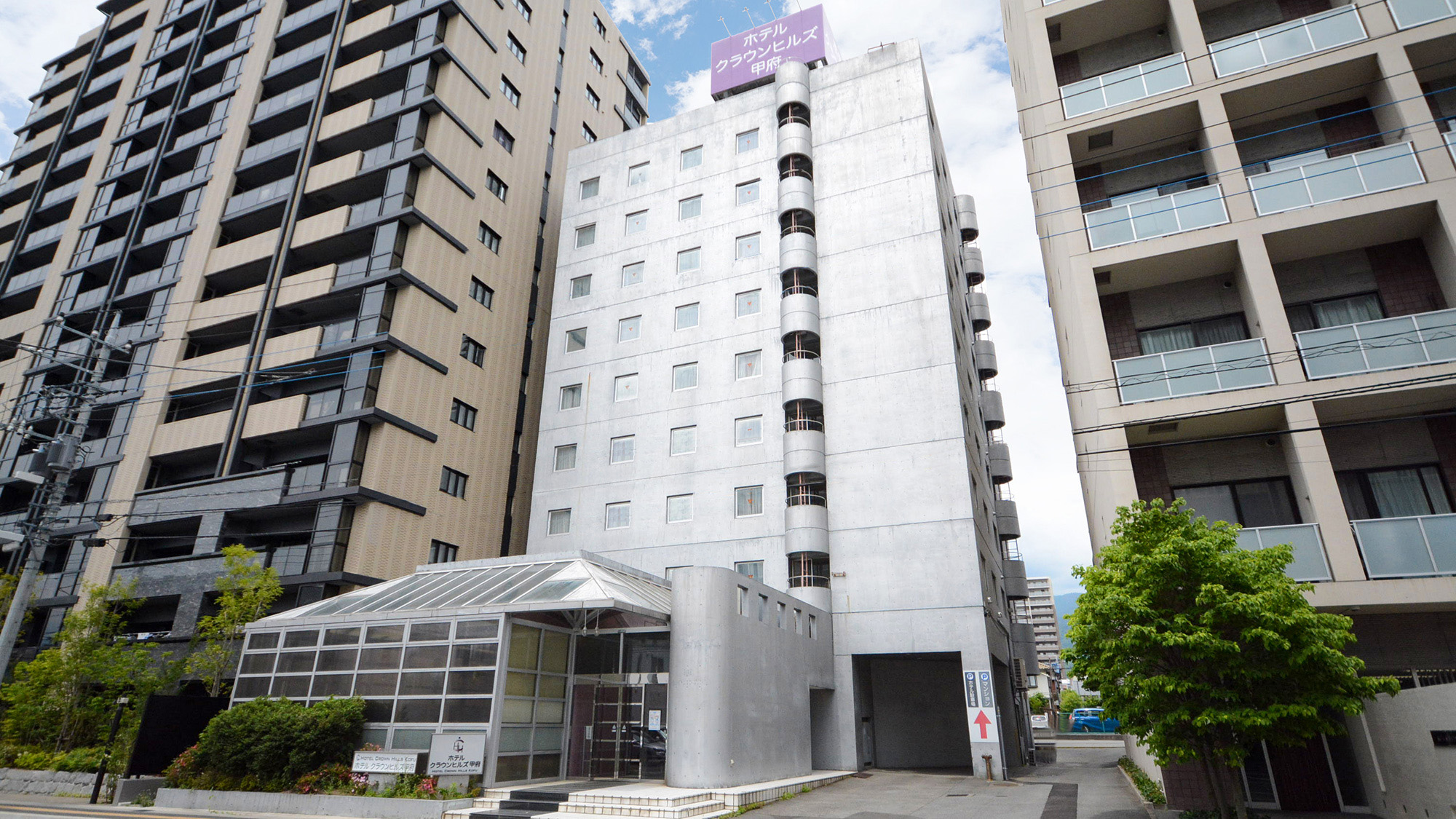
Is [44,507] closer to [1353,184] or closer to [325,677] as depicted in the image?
[325,677]

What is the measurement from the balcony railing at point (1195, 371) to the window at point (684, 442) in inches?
768

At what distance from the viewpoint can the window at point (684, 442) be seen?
1363 inches

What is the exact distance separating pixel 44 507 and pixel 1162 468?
30574 millimetres

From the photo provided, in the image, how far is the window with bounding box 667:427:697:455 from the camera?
34625mm

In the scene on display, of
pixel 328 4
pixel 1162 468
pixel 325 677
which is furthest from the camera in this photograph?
pixel 328 4

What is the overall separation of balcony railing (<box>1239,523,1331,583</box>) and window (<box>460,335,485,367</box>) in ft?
110

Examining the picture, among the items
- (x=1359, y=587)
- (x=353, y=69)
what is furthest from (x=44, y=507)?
(x=1359, y=587)

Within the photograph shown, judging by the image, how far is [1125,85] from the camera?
20609mm

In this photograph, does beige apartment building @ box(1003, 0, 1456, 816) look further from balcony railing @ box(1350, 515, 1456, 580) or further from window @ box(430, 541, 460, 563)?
window @ box(430, 541, 460, 563)

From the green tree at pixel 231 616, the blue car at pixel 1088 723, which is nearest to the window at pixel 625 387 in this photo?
the green tree at pixel 231 616

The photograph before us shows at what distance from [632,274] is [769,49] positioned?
16.8m

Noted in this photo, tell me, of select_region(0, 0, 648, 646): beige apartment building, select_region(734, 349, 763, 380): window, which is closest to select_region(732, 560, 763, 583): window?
select_region(734, 349, 763, 380): window

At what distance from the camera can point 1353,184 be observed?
17.8 meters

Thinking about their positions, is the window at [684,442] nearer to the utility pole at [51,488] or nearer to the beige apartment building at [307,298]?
the beige apartment building at [307,298]
